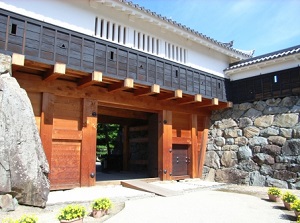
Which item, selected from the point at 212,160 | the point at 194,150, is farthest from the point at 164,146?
the point at 212,160

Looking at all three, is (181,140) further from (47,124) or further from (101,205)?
(101,205)

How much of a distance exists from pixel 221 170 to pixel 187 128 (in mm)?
2266

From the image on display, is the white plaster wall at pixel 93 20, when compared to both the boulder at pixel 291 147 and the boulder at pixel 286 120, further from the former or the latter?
the boulder at pixel 291 147

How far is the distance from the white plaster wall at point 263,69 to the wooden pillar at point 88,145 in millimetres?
6545

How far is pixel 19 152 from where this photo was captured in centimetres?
557

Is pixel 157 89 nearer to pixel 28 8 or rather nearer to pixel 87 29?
pixel 87 29

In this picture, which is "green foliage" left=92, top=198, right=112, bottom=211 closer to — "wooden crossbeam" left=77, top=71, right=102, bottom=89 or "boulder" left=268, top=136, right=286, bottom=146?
"wooden crossbeam" left=77, top=71, right=102, bottom=89

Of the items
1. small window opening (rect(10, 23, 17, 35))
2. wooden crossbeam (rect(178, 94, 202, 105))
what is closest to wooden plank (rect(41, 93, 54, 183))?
small window opening (rect(10, 23, 17, 35))

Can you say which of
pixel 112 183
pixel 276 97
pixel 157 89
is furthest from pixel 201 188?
pixel 276 97

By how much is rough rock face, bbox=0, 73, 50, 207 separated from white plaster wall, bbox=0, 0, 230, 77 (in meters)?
2.32

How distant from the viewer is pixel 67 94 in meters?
8.30

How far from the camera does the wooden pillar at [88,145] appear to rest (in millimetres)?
8352

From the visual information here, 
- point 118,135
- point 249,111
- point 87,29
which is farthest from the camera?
point 118,135

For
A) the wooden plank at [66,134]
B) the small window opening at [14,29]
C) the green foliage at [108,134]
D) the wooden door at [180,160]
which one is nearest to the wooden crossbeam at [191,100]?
the wooden door at [180,160]
